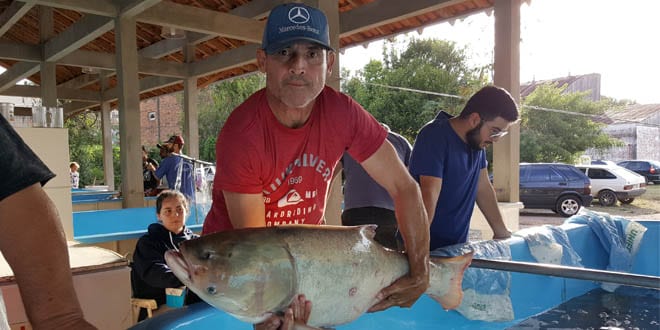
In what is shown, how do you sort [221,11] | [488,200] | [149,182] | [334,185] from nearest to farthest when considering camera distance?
[488,200] < [334,185] < [221,11] < [149,182]

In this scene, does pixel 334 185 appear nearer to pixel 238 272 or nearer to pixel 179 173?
pixel 179 173

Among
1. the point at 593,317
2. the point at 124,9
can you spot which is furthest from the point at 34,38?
the point at 593,317

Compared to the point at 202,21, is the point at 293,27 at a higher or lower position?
lower

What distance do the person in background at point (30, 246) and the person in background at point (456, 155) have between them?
1.90 meters

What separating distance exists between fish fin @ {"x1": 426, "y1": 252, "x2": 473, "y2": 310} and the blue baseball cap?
874mm

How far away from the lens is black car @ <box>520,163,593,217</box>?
13.7 meters

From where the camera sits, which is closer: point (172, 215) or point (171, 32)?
point (172, 215)

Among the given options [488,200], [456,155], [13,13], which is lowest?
[488,200]

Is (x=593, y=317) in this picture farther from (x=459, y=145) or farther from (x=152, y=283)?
(x=152, y=283)

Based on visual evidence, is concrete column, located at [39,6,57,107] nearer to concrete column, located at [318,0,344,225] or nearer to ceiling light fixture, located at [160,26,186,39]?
ceiling light fixture, located at [160,26,186,39]

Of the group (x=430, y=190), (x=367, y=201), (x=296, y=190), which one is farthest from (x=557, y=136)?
(x=296, y=190)

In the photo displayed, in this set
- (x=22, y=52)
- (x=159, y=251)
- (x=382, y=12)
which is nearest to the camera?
(x=159, y=251)

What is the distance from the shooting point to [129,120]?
6770mm

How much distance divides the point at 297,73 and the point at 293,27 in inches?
5.8
